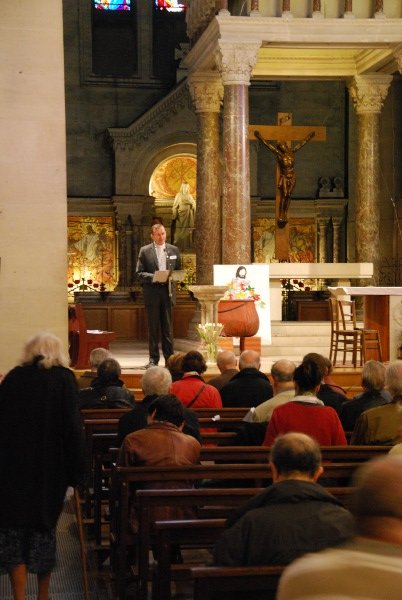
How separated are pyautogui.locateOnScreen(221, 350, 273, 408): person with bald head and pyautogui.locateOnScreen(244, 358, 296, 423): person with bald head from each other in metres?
1.19

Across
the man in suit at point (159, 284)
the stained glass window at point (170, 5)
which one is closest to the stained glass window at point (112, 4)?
the stained glass window at point (170, 5)

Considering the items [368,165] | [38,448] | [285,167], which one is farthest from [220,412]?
[368,165]

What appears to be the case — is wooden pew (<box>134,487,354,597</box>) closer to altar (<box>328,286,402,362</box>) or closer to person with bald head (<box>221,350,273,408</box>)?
person with bald head (<box>221,350,273,408</box>)

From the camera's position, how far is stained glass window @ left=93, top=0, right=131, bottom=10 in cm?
2464

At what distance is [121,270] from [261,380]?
1531cm

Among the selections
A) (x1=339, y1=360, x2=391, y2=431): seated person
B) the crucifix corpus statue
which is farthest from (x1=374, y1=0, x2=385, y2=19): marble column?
(x1=339, y1=360, x2=391, y2=431): seated person

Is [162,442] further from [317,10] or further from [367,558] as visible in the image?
[317,10]

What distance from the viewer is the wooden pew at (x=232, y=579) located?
3461 mm

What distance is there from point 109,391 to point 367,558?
20.9 feet

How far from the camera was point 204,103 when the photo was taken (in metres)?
18.2

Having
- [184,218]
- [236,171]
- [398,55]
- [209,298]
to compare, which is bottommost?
[209,298]

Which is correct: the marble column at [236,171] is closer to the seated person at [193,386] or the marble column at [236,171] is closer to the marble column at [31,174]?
the marble column at [31,174]

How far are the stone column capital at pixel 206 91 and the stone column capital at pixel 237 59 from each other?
2.15 metres

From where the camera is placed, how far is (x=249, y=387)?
27.5ft
